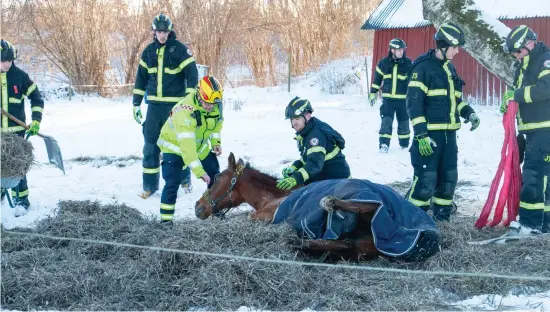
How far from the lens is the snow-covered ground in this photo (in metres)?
8.23

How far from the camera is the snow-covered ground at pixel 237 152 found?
8227mm

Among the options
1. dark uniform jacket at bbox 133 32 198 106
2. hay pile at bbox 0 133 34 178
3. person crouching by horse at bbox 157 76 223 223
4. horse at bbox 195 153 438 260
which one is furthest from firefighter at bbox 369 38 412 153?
hay pile at bbox 0 133 34 178

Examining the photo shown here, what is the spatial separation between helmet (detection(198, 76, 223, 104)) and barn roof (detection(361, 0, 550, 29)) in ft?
45.1

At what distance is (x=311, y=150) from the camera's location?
20.5ft

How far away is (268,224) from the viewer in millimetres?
5625

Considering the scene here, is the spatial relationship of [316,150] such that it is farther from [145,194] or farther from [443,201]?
[145,194]

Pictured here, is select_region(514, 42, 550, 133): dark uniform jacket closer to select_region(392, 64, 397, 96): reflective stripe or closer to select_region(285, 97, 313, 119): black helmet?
select_region(285, 97, 313, 119): black helmet

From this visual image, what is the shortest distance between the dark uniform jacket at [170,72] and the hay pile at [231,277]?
3.30 meters

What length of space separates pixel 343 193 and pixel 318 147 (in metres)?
1.37

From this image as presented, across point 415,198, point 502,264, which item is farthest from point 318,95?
point 502,264

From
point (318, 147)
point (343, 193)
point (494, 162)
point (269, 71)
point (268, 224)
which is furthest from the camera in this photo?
point (269, 71)

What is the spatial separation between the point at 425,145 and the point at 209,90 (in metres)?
2.37

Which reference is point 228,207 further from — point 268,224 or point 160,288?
point 160,288

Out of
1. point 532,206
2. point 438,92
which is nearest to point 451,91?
point 438,92
